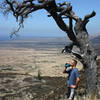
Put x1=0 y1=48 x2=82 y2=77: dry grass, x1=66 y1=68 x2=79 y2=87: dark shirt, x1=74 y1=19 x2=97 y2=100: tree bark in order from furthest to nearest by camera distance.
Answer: x1=0 y1=48 x2=82 y2=77: dry grass, x1=74 y1=19 x2=97 y2=100: tree bark, x1=66 y1=68 x2=79 y2=87: dark shirt

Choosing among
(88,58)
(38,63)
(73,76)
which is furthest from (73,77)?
(38,63)

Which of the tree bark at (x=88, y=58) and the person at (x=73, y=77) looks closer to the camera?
the person at (x=73, y=77)

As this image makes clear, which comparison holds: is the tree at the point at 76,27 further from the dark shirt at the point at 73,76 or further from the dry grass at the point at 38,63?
the dry grass at the point at 38,63

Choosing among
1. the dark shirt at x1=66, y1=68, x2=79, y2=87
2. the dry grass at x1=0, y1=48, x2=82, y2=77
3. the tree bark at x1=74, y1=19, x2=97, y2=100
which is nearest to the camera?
the dark shirt at x1=66, y1=68, x2=79, y2=87

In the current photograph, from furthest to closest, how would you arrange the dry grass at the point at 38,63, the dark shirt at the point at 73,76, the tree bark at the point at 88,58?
the dry grass at the point at 38,63 < the tree bark at the point at 88,58 < the dark shirt at the point at 73,76

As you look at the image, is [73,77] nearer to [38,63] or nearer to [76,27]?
[76,27]

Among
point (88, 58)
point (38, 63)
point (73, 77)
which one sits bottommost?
point (38, 63)

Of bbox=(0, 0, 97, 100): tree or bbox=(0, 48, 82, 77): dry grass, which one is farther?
bbox=(0, 48, 82, 77): dry grass

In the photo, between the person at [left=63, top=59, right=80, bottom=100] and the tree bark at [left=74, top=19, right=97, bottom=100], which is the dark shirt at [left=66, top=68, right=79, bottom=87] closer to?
the person at [left=63, top=59, right=80, bottom=100]

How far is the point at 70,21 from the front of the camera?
10.1 metres

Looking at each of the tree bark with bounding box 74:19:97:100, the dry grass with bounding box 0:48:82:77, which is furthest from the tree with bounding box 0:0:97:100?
the dry grass with bounding box 0:48:82:77

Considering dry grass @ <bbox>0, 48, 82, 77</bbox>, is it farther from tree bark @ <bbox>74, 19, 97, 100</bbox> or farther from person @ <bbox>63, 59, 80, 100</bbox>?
person @ <bbox>63, 59, 80, 100</bbox>

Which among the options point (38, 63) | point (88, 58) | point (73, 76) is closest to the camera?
point (73, 76)

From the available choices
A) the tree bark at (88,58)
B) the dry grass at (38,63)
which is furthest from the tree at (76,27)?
the dry grass at (38,63)
